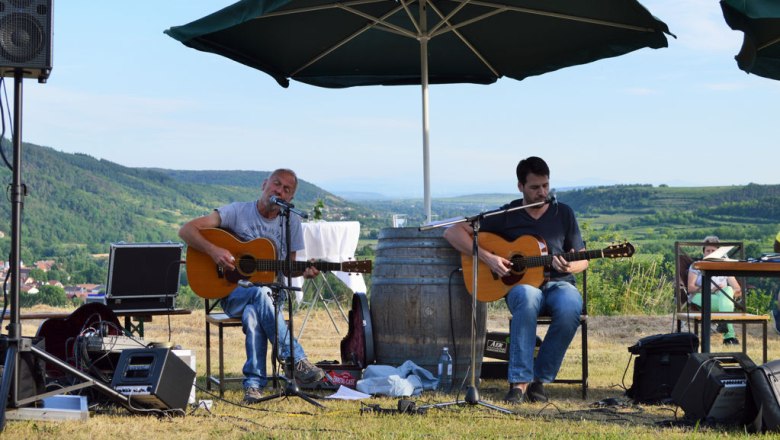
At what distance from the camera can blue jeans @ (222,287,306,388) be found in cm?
562

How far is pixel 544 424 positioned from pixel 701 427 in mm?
736

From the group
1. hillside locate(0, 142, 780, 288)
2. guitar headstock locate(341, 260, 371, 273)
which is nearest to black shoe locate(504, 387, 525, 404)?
guitar headstock locate(341, 260, 371, 273)

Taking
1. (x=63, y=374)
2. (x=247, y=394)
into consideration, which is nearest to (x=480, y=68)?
(x=247, y=394)

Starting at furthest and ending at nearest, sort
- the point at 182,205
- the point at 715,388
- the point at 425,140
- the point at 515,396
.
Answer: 1. the point at 182,205
2. the point at 425,140
3. the point at 515,396
4. the point at 715,388

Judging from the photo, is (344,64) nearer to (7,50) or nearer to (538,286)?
(538,286)

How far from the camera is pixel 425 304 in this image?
18.6ft

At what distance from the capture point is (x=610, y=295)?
1279 centimetres

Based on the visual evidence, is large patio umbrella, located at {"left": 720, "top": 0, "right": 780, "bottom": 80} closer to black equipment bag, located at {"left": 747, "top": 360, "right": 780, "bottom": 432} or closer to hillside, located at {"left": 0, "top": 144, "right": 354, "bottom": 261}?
black equipment bag, located at {"left": 747, "top": 360, "right": 780, "bottom": 432}

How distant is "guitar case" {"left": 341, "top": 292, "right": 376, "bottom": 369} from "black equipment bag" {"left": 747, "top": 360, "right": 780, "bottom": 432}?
2330 mm

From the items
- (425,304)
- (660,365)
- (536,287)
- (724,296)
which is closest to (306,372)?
(425,304)

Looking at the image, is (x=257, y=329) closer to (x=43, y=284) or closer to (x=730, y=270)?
(x=730, y=270)

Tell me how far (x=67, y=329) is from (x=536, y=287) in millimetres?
2801

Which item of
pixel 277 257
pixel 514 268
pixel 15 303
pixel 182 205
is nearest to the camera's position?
pixel 15 303

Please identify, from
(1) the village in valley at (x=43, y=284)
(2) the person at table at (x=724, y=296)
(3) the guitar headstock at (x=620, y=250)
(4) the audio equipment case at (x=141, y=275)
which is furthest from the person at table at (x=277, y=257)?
(2) the person at table at (x=724, y=296)
